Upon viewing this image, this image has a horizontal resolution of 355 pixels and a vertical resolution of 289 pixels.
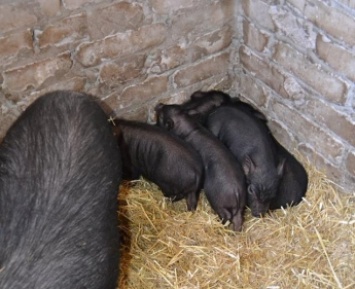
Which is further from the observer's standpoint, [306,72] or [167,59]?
[167,59]

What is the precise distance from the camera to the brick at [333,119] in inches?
92.9

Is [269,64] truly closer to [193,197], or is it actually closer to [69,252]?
[193,197]

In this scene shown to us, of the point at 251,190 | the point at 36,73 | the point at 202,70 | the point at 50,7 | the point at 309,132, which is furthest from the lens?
the point at 202,70

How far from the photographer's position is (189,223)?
254 cm

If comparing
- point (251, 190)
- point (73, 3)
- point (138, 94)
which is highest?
point (73, 3)

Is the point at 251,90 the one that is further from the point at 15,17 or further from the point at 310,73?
the point at 15,17

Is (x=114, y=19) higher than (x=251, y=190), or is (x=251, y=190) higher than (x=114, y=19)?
(x=114, y=19)

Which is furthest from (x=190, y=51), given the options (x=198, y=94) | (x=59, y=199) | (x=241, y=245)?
(x=59, y=199)

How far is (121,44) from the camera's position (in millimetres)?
2504

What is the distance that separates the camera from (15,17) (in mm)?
2180

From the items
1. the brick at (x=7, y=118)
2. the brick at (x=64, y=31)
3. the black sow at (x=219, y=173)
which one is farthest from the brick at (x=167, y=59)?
the brick at (x=7, y=118)

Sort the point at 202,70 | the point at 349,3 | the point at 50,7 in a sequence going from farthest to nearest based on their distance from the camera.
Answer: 1. the point at 202,70
2. the point at 50,7
3. the point at 349,3

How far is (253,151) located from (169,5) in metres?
0.71

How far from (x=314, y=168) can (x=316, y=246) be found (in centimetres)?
39
